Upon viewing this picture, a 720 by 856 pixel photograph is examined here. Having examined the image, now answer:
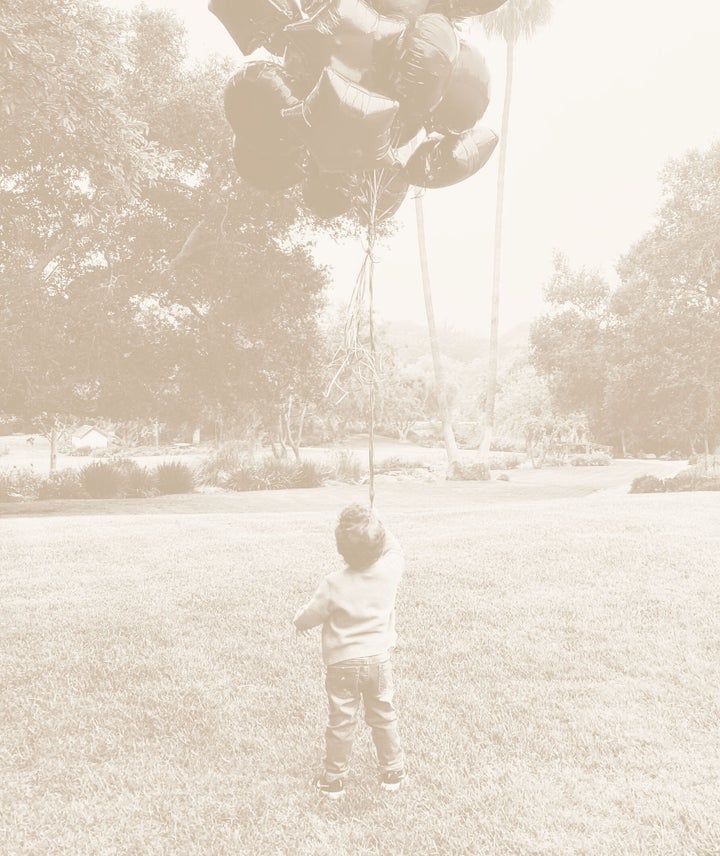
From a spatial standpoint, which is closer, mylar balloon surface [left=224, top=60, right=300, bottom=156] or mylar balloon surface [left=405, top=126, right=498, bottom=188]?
mylar balloon surface [left=224, top=60, right=300, bottom=156]

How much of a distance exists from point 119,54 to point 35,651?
569 centimetres

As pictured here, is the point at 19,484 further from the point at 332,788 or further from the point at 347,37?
the point at 347,37

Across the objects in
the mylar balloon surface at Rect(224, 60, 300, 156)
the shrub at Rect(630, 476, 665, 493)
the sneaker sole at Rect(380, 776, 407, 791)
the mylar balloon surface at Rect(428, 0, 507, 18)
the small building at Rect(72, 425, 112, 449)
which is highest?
the mylar balloon surface at Rect(428, 0, 507, 18)

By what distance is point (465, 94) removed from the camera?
4148 millimetres

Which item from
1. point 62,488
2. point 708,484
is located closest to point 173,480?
point 62,488

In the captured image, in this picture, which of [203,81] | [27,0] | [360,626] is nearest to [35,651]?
[360,626]

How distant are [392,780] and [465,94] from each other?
3549 mm

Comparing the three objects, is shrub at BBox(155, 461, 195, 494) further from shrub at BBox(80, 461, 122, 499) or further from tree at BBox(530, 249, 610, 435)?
tree at BBox(530, 249, 610, 435)

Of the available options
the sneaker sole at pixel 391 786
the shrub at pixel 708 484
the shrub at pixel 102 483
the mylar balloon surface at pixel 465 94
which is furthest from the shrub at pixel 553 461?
the sneaker sole at pixel 391 786

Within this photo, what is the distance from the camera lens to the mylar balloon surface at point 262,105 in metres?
4.16

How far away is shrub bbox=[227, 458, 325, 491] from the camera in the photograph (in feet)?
71.6

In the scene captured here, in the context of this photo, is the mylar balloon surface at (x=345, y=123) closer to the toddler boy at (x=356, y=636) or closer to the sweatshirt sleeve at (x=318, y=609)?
the toddler boy at (x=356, y=636)

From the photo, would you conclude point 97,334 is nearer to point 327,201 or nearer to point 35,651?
point 35,651

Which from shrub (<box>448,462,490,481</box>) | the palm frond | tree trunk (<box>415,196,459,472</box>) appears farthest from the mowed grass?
the palm frond
